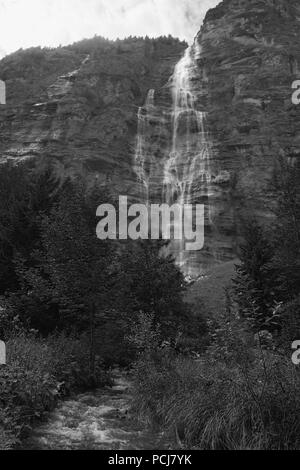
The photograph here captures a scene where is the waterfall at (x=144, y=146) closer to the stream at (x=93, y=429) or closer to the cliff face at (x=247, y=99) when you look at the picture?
the cliff face at (x=247, y=99)

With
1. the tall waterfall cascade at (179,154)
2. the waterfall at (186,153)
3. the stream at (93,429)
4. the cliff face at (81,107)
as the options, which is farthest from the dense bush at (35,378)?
the cliff face at (81,107)

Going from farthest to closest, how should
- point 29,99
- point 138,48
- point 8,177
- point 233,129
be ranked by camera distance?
1. point 138,48
2. point 29,99
3. point 233,129
4. point 8,177

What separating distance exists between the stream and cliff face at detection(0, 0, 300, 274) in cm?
3602

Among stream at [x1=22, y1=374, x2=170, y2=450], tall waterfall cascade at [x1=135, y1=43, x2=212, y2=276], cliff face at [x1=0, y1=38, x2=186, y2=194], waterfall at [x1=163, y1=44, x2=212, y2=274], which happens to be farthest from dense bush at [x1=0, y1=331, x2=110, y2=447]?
cliff face at [x1=0, y1=38, x2=186, y2=194]

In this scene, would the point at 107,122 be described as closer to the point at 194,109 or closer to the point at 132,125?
the point at 132,125

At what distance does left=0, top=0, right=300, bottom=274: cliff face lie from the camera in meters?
52.8

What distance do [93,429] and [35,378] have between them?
5.01ft

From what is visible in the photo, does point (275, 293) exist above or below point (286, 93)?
below

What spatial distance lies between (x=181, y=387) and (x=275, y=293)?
39.5ft

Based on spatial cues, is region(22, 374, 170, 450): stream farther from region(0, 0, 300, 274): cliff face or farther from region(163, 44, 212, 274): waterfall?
region(0, 0, 300, 274): cliff face

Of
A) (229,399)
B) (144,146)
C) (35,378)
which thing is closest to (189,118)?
(144,146)

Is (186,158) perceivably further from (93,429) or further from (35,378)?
(93,429)
